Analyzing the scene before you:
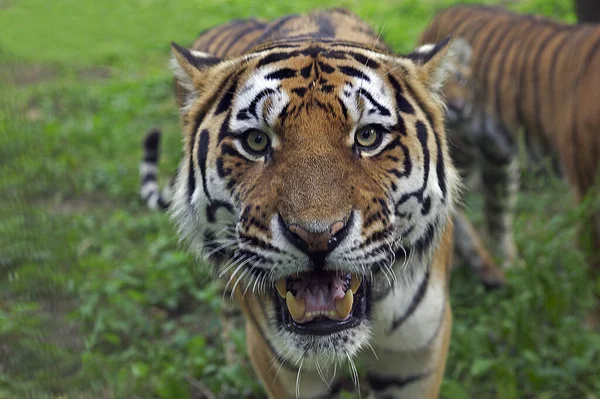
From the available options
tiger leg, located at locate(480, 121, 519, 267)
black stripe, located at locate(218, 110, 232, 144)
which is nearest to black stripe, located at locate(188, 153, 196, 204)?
black stripe, located at locate(218, 110, 232, 144)

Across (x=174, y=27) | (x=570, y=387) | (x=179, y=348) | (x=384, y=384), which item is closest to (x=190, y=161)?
(x=384, y=384)

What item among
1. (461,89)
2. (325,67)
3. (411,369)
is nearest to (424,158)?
(325,67)

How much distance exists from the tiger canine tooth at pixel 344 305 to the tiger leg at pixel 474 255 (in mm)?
1863

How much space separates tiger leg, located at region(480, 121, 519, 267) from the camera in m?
3.90

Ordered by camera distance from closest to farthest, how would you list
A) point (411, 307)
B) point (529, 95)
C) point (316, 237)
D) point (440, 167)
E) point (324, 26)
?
1. point (316, 237)
2. point (440, 167)
3. point (411, 307)
4. point (324, 26)
5. point (529, 95)

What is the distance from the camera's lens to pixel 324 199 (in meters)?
1.49

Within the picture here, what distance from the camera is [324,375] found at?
200 centimetres

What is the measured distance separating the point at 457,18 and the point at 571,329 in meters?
2.29

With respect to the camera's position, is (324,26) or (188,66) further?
(324,26)

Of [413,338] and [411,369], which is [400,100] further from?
[411,369]

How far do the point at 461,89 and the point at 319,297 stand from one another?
8.45ft

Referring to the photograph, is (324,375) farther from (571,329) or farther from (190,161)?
(571,329)

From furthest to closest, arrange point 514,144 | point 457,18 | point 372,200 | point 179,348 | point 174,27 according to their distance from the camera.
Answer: point 174,27
point 457,18
point 514,144
point 179,348
point 372,200

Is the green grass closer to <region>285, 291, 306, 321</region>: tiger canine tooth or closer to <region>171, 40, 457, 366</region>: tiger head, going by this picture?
<region>171, 40, 457, 366</region>: tiger head
